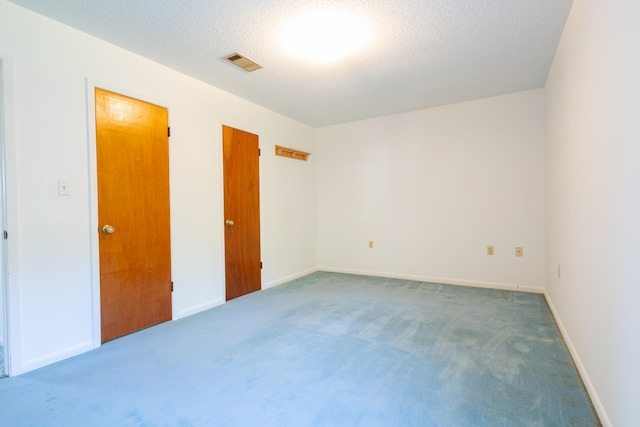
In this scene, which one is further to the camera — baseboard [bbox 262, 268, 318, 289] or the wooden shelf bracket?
the wooden shelf bracket

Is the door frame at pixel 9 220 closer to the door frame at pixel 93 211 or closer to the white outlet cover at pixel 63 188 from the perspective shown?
the white outlet cover at pixel 63 188

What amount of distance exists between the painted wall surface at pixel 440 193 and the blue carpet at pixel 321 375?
3.39ft

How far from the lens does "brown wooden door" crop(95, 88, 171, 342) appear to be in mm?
2363

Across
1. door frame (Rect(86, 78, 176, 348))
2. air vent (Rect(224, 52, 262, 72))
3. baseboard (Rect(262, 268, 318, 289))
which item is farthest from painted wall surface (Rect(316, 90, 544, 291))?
door frame (Rect(86, 78, 176, 348))

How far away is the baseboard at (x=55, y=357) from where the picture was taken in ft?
6.44

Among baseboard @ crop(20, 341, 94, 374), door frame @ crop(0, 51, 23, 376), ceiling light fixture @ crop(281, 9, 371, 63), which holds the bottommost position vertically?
baseboard @ crop(20, 341, 94, 374)

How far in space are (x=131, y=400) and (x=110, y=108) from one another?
2.09 meters

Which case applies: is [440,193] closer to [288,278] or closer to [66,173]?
[288,278]

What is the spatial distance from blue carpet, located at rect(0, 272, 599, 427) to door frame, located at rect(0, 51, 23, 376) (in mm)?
219

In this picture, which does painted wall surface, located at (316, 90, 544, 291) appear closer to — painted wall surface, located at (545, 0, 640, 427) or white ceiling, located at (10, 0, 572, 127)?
white ceiling, located at (10, 0, 572, 127)

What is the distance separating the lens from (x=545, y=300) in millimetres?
3215

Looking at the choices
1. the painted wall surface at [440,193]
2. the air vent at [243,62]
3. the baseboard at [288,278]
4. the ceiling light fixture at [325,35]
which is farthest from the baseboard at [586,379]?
the air vent at [243,62]

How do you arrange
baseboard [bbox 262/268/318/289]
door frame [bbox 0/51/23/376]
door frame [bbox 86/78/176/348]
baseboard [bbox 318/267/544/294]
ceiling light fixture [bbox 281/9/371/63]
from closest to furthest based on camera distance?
door frame [bbox 0/51/23/376] → ceiling light fixture [bbox 281/9/371/63] → door frame [bbox 86/78/176/348] → baseboard [bbox 318/267/544/294] → baseboard [bbox 262/268/318/289]

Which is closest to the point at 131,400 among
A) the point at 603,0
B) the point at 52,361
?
the point at 52,361
